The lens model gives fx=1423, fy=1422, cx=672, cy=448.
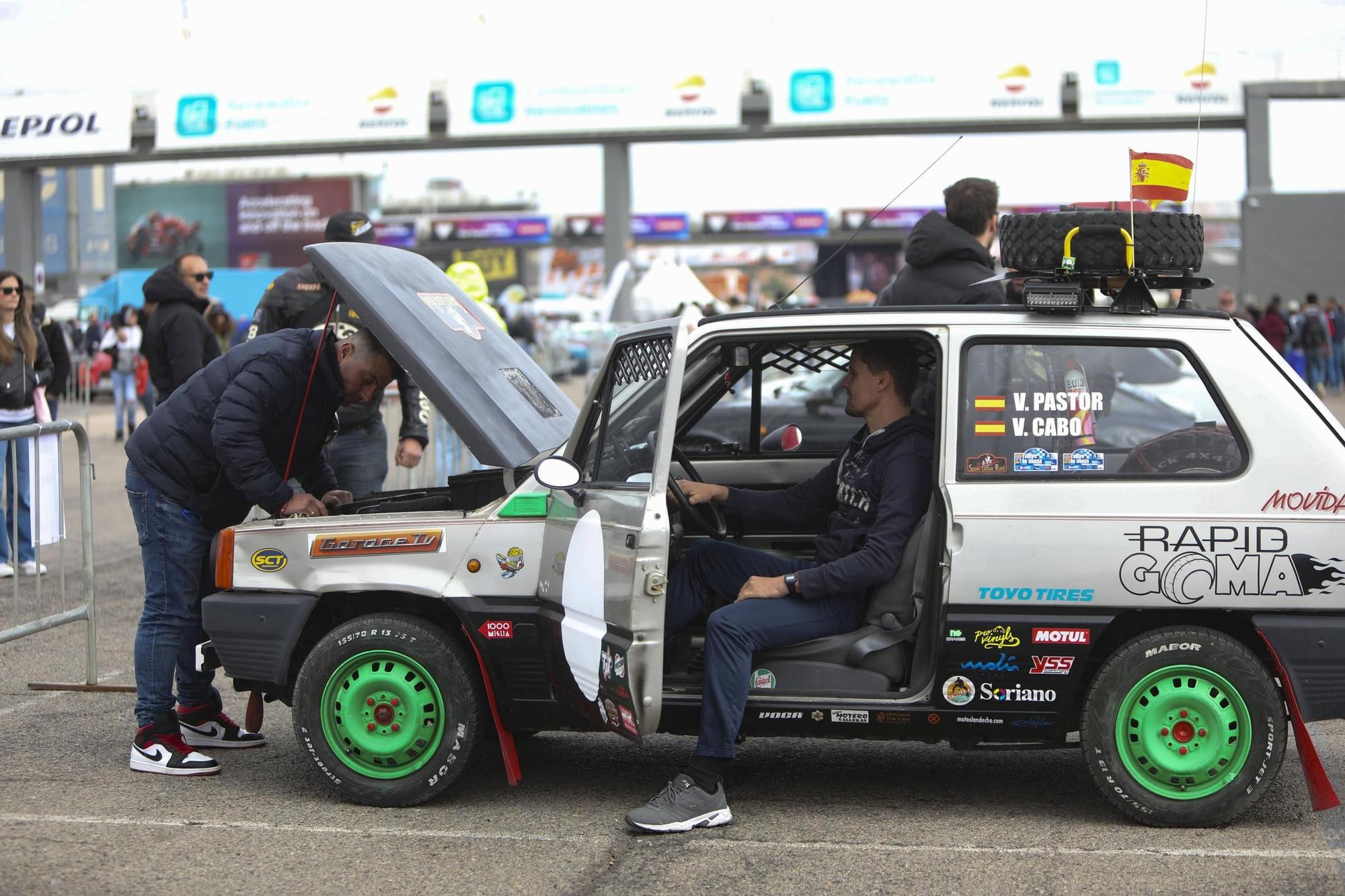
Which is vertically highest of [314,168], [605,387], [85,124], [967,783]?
[314,168]

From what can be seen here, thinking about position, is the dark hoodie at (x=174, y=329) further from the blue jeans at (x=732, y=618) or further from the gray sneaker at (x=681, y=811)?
the gray sneaker at (x=681, y=811)

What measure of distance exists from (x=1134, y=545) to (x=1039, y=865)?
3.35 feet

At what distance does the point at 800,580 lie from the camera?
183 inches

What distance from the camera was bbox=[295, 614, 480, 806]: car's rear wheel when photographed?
475 centimetres

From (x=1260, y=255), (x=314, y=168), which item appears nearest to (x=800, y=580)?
(x=1260, y=255)

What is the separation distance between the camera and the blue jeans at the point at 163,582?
209 inches

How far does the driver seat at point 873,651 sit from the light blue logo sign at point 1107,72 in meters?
25.8

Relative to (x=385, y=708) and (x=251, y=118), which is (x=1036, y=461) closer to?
(x=385, y=708)

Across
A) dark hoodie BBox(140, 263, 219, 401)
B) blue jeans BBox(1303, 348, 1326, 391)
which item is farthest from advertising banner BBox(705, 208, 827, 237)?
dark hoodie BBox(140, 263, 219, 401)

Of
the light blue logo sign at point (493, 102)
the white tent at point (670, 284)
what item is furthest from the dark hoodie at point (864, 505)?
the light blue logo sign at point (493, 102)

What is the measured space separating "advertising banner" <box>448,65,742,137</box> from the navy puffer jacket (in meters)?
25.0

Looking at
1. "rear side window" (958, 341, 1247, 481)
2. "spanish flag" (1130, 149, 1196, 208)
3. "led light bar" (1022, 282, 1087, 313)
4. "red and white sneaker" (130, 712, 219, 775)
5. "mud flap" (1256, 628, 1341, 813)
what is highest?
"spanish flag" (1130, 149, 1196, 208)

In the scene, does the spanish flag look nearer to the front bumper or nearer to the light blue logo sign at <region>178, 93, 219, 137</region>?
the front bumper

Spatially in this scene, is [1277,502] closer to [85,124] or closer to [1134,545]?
[1134,545]
